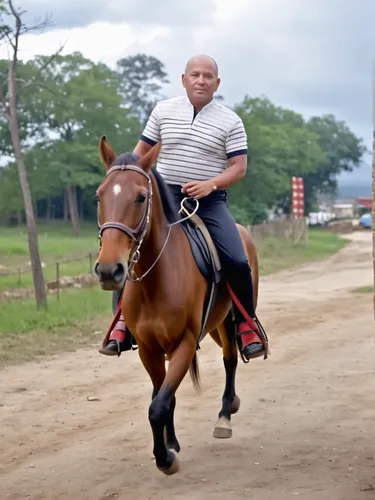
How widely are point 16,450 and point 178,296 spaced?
7.33 ft

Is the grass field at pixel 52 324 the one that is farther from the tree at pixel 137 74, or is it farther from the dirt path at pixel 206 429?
the tree at pixel 137 74

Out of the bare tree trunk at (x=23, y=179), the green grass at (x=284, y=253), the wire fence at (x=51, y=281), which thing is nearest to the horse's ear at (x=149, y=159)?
the bare tree trunk at (x=23, y=179)

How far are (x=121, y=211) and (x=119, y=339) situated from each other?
1.56m

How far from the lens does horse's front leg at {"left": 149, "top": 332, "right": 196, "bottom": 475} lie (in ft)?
18.5

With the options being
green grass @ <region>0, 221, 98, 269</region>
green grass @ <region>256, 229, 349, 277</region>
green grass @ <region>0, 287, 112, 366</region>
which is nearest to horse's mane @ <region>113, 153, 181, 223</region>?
green grass @ <region>0, 287, 112, 366</region>

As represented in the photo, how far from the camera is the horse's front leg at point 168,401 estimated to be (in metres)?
5.62

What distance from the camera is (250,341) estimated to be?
6.85 meters

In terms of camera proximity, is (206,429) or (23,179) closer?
(206,429)

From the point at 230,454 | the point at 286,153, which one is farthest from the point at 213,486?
the point at 286,153

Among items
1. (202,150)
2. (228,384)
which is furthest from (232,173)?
(228,384)

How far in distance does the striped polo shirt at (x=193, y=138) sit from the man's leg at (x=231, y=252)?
0.82 ft

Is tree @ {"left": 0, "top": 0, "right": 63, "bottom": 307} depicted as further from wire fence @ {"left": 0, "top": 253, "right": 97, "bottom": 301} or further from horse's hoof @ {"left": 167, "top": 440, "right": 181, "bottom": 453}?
horse's hoof @ {"left": 167, "top": 440, "right": 181, "bottom": 453}

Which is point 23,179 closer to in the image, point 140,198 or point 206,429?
point 206,429

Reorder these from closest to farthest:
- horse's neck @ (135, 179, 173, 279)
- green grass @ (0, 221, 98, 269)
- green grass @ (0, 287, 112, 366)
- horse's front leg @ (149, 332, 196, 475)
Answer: horse's front leg @ (149, 332, 196, 475) < horse's neck @ (135, 179, 173, 279) < green grass @ (0, 287, 112, 366) < green grass @ (0, 221, 98, 269)
